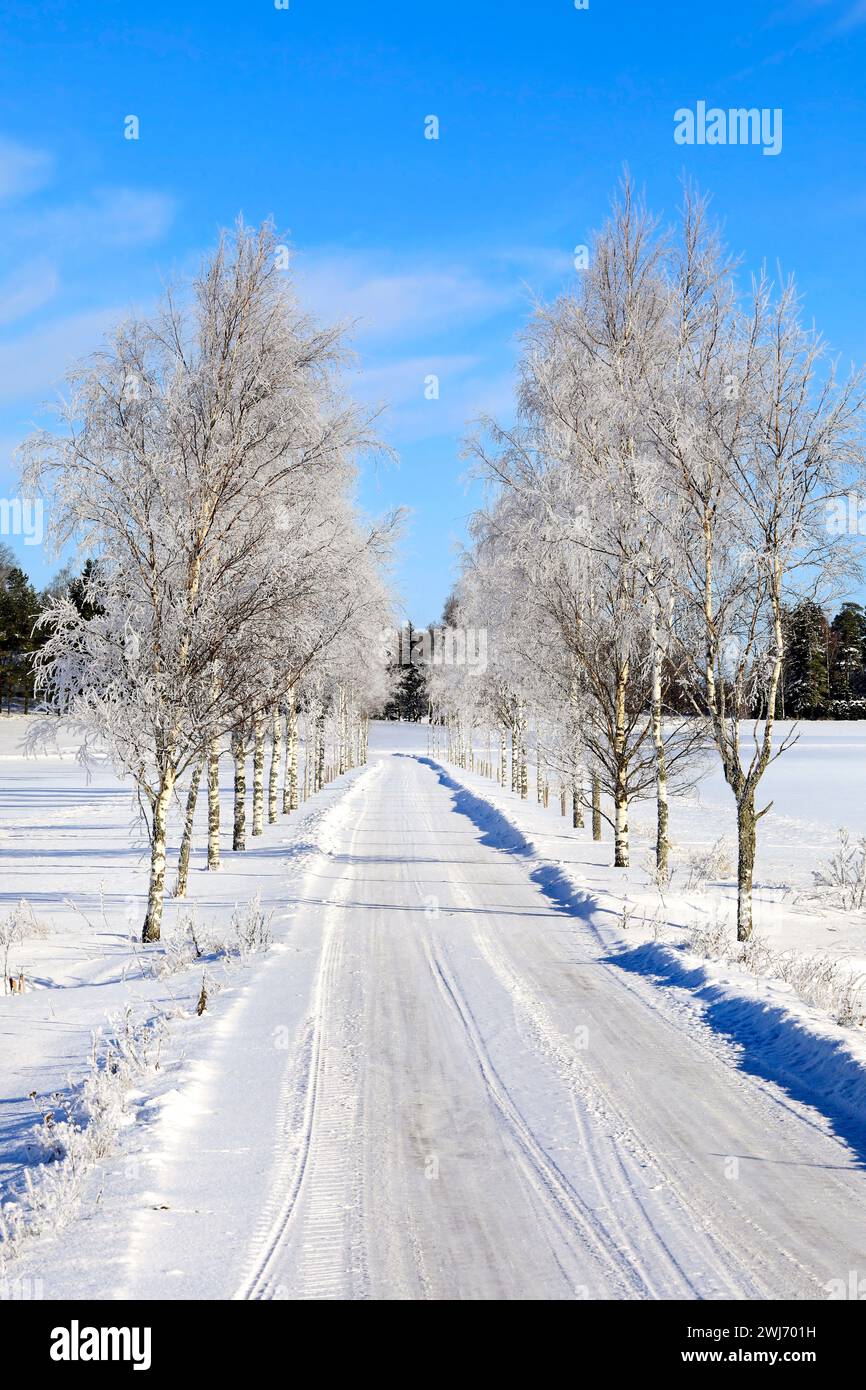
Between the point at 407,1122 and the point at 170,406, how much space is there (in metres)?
9.57

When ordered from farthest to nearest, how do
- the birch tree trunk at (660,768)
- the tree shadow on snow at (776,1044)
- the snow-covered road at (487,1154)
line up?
1. the birch tree trunk at (660,768)
2. the tree shadow on snow at (776,1044)
3. the snow-covered road at (487,1154)

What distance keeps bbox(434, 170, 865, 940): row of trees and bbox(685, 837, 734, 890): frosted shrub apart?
689mm

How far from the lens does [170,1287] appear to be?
12.7 feet

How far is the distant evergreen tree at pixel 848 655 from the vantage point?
91.2m

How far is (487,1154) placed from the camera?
5340mm

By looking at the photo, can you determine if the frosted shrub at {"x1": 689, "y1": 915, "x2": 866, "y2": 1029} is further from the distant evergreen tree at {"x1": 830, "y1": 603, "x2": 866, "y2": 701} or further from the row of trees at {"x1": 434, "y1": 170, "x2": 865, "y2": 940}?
the distant evergreen tree at {"x1": 830, "y1": 603, "x2": 866, "y2": 701}

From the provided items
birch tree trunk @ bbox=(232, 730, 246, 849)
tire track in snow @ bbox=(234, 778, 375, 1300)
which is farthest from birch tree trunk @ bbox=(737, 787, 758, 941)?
birch tree trunk @ bbox=(232, 730, 246, 849)

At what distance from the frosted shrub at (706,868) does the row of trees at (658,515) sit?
0.69 m

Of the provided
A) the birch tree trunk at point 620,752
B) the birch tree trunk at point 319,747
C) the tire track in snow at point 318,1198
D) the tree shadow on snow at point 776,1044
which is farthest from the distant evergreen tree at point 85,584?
the birch tree trunk at point 319,747

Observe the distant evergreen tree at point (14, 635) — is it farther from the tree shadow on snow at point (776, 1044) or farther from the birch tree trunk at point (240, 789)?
the tree shadow on snow at point (776, 1044)

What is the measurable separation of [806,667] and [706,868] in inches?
2760

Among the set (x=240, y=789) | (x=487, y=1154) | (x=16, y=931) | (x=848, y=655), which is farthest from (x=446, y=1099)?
(x=848, y=655)

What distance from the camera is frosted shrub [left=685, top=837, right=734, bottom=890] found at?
1600cm

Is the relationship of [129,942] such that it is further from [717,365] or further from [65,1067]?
[717,365]
